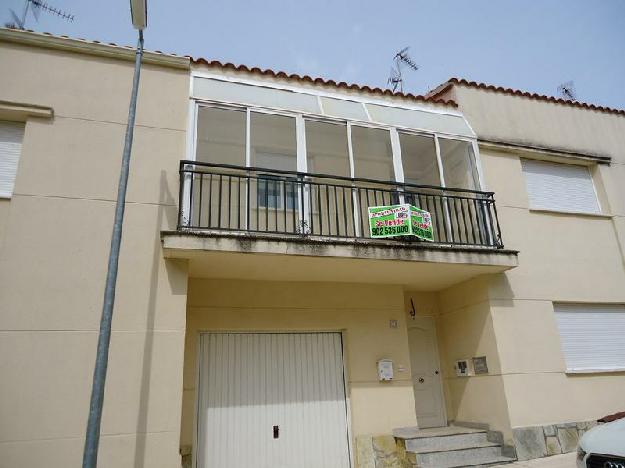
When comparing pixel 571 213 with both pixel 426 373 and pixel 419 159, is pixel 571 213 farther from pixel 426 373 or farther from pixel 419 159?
pixel 426 373

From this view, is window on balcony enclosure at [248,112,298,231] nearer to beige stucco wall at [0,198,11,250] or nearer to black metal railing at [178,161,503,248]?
black metal railing at [178,161,503,248]

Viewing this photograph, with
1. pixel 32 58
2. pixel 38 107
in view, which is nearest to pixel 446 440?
pixel 38 107

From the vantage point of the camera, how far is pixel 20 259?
589cm

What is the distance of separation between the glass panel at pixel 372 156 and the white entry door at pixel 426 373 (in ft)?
10.9

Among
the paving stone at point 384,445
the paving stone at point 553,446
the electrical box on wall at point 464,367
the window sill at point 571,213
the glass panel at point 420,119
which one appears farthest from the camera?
the window sill at point 571,213

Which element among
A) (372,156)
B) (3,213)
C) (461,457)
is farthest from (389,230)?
(3,213)

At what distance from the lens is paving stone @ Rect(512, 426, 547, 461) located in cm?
727

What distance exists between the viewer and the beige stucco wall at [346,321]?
25.0 feet

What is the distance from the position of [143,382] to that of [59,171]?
10.8ft

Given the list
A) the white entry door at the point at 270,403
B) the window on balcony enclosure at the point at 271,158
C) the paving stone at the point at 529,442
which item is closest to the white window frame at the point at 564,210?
the paving stone at the point at 529,442

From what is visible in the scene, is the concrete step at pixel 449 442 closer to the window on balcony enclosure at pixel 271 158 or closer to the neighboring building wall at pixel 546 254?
the neighboring building wall at pixel 546 254

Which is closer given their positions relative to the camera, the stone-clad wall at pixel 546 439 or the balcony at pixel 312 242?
the balcony at pixel 312 242

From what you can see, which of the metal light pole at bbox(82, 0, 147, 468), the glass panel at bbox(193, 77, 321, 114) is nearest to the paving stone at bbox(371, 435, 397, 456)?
the metal light pole at bbox(82, 0, 147, 468)

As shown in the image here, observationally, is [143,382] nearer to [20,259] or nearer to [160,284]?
[160,284]
